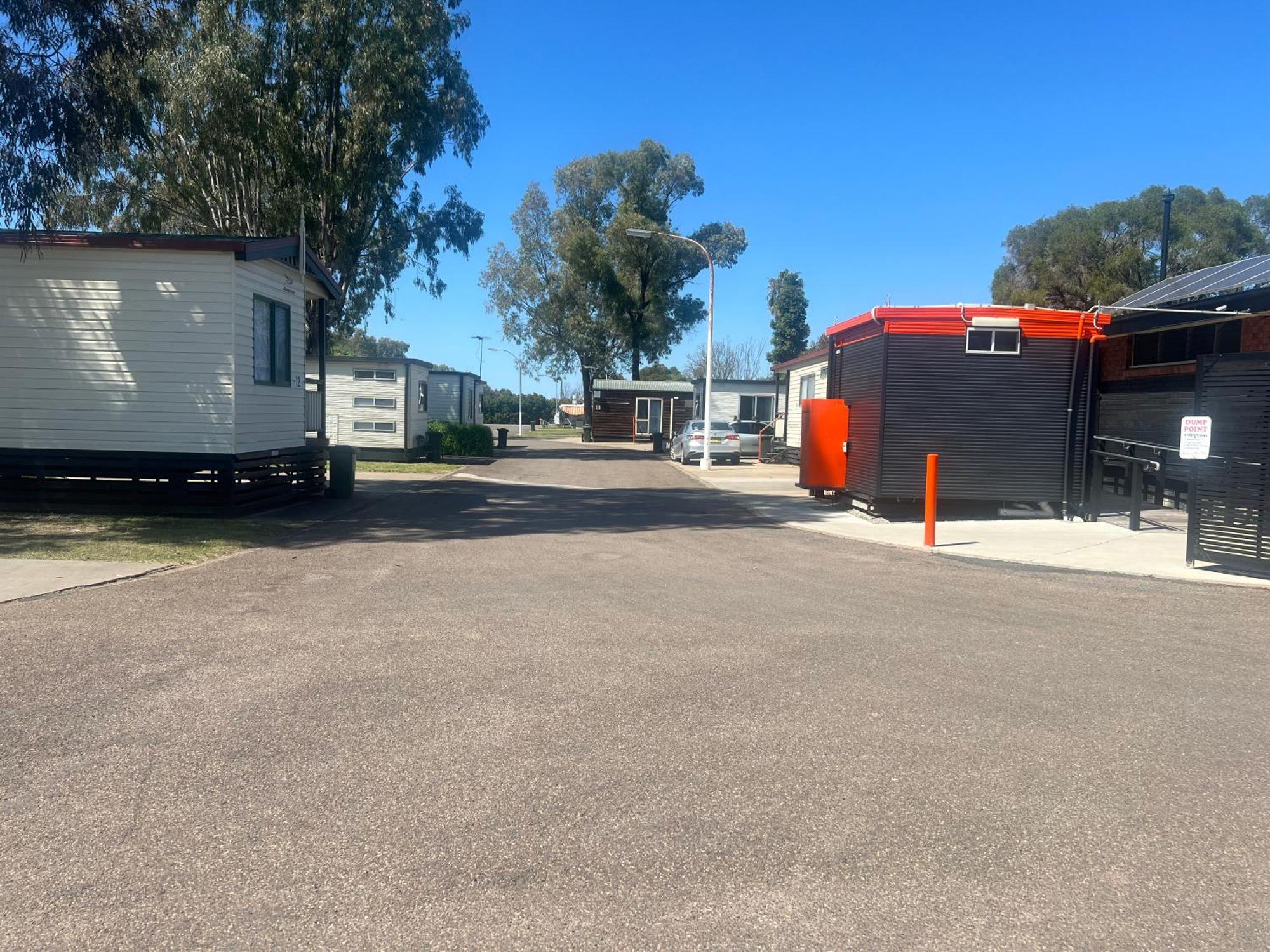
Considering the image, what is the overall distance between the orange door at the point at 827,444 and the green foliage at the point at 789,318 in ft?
148

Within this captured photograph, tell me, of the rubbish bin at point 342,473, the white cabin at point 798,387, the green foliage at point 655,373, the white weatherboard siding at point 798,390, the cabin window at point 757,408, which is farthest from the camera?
the green foliage at point 655,373

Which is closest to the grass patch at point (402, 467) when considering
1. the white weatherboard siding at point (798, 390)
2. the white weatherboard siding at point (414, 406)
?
the white weatherboard siding at point (414, 406)

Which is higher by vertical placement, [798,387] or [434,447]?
[798,387]

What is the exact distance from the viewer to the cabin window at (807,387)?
2947 cm

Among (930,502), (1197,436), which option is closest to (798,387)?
(930,502)

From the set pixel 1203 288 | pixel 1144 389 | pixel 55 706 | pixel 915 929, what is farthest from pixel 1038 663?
pixel 1144 389

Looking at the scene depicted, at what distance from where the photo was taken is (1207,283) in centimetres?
1719

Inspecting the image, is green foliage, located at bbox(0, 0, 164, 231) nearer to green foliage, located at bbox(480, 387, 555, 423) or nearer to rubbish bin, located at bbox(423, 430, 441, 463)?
rubbish bin, located at bbox(423, 430, 441, 463)

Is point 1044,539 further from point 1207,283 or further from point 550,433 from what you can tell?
point 550,433

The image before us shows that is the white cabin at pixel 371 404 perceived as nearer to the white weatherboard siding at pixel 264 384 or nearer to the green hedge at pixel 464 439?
the green hedge at pixel 464 439

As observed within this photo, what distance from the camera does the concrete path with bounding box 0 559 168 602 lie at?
908 centimetres

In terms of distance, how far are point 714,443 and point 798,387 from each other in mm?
3468

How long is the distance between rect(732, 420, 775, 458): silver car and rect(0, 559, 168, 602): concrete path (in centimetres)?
2805

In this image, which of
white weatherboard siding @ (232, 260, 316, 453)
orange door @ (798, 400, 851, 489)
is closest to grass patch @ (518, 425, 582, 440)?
orange door @ (798, 400, 851, 489)
